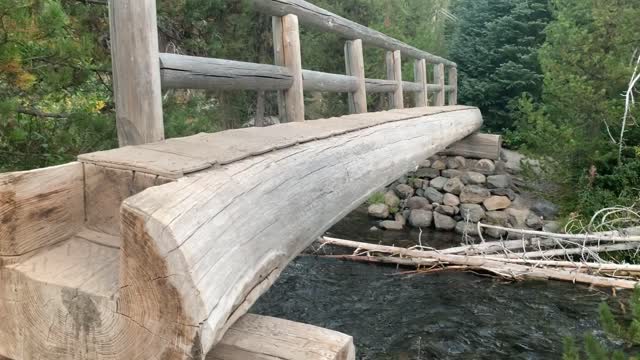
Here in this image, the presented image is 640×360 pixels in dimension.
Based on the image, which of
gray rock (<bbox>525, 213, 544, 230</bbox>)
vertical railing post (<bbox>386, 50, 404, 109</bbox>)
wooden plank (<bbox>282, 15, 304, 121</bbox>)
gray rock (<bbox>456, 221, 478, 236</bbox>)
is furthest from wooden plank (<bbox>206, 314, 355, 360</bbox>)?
gray rock (<bbox>525, 213, 544, 230</bbox>)

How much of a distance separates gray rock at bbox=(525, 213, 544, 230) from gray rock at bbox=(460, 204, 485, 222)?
74 cm

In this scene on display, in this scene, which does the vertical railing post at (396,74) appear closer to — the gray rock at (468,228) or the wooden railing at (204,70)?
the wooden railing at (204,70)

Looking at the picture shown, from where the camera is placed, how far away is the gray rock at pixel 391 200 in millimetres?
8984

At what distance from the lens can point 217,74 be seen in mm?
2912

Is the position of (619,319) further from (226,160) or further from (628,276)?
(226,160)

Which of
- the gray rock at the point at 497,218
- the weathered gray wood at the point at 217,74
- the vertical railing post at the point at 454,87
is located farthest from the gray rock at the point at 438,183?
the weathered gray wood at the point at 217,74

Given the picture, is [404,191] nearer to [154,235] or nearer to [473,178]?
[473,178]

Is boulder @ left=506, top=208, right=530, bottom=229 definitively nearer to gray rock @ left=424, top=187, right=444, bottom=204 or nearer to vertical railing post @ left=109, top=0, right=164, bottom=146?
gray rock @ left=424, top=187, right=444, bottom=204

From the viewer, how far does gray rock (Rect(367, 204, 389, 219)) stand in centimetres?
856

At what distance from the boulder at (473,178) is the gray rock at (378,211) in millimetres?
1817

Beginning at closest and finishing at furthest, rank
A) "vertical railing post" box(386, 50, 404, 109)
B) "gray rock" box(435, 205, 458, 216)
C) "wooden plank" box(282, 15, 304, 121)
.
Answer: "wooden plank" box(282, 15, 304, 121) < "vertical railing post" box(386, 50, 404, 109) < "gray rock" box(435, 205, 458, 216)

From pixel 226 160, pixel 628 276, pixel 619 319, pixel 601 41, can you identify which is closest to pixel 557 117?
pixel 601 41

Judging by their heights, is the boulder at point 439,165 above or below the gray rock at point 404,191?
above

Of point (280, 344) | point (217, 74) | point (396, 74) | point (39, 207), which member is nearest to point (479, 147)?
point (396, 74)
